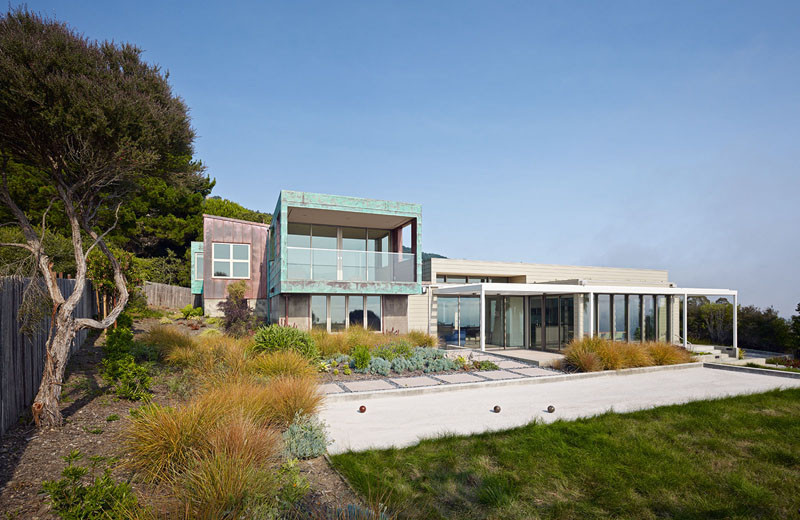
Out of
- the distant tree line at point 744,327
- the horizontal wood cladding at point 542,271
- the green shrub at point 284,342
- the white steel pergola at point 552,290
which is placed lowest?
the distant tree line at point 744,327

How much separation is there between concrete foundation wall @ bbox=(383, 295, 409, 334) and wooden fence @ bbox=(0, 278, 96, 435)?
1098 centimetres

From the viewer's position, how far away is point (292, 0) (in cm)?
1212

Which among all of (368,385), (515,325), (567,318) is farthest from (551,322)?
(368,385)

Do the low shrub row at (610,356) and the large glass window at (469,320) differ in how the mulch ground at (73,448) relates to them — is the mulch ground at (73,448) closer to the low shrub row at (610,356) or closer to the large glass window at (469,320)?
the low shrub row at (610,356)

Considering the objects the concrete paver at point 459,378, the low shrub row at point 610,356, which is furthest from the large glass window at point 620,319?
the concrete paver at point 459,378

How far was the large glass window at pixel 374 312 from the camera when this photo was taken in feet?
53.8

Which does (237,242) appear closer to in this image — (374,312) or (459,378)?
(374,312)

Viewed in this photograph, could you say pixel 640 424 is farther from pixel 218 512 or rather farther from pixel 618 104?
pixel 618 104

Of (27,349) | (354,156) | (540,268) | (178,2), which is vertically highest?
(178,2)

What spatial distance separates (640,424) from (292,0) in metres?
13.4

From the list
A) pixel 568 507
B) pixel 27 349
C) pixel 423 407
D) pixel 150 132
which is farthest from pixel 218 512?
pixel 150 132

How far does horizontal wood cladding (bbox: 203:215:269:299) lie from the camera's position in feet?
63.6

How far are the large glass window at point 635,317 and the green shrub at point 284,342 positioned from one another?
1401 cm

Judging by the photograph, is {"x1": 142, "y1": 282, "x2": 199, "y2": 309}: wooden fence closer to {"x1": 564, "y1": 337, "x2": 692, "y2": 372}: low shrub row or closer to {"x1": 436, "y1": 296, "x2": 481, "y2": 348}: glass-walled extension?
{"x1": 436, "y1": 296, "x2": 481, "y2": 348}: glass-walled extension
